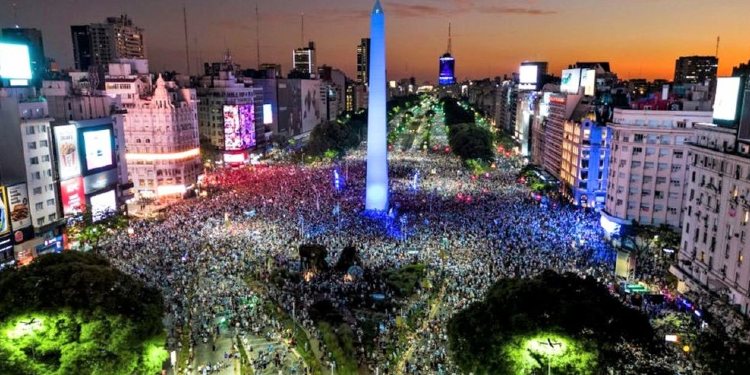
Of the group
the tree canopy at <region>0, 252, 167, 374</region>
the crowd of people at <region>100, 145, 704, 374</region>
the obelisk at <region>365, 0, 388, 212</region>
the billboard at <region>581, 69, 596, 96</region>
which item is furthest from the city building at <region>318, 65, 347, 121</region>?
the tree canopy at <region>0, 252, 167, 374</region>

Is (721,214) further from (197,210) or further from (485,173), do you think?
(485,173)

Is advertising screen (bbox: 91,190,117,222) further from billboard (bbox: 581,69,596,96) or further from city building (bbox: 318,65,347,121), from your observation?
city building (bbox: 318,65,347,121)

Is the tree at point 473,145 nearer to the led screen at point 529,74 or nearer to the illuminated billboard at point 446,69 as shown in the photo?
the led screen at point 529,74

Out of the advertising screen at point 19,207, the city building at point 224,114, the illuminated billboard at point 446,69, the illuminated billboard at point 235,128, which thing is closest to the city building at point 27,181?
the advertising screen at point 19,207

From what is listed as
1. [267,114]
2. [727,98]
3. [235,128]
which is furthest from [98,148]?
[267,114]

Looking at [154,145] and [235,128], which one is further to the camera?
[235,128]

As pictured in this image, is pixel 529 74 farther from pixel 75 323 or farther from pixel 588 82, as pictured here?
pixel 75 323
